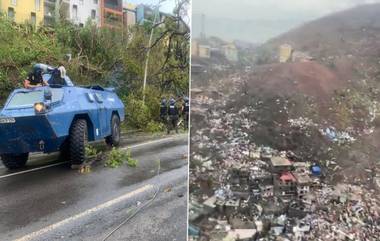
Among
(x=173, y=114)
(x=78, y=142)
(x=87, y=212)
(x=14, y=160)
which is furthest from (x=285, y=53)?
(x=14, y=160)

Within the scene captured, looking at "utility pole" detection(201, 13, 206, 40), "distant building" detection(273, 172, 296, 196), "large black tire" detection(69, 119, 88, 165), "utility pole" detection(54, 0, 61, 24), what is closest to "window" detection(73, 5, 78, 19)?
"utility pole" detection(54, 0, 61, 24)

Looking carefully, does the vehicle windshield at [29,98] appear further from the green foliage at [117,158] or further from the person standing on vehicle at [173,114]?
the person standing on vehicle at [173,114]

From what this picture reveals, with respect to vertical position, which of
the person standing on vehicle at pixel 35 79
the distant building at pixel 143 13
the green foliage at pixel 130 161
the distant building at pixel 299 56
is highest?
the distant building at pixel 143 13

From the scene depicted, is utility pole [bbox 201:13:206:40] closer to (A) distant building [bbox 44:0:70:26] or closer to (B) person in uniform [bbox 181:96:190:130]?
(B) person in uniform [bbox 181:96:190:130]

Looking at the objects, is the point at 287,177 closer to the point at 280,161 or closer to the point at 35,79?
the point at 280,161

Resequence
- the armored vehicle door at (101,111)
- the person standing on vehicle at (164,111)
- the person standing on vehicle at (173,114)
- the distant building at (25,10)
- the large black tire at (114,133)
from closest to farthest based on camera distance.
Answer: the person standing on vehicle at (173,114), the person standing on vehicle at (164,111), the distant building at (25,10), the large black tire at (114,133), the armored vehicle door at (101,111)

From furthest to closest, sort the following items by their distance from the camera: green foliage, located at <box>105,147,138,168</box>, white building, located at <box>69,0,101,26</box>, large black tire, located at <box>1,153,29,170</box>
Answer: large black tire, located at <box>1,153,29,170</box>
white building, located at <box>69,0,101,26</box>
green foliage, located at <box>105,147,138,168</box>

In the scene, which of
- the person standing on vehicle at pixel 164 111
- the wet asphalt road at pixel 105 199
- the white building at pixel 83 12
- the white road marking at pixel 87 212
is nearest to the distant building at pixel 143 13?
the white building at pixel 83 12
